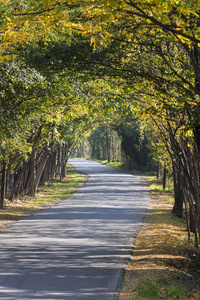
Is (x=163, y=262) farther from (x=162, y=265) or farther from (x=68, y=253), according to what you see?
(x=68, y=253)

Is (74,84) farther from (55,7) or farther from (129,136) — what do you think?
(129,136)

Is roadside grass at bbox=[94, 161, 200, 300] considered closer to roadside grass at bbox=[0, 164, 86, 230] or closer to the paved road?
the paved road

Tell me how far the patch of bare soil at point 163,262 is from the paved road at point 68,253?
11.2 inches

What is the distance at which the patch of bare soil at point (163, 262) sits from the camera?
24.2 feet

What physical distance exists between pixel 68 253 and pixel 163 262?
229cm

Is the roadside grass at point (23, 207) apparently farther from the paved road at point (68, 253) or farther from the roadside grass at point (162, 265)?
the roadside grass at point (162, 265)

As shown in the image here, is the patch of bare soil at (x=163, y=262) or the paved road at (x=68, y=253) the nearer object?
the paved road at (x=68, y=253)


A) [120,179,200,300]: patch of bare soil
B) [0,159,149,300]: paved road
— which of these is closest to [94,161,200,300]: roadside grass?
[120,179,200,300]: patch of bare soil

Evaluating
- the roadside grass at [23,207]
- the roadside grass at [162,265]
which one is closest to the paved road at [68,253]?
the roadside grass at [162,265]

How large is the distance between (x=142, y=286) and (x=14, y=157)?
1318 cm

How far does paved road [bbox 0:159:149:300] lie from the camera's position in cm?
714

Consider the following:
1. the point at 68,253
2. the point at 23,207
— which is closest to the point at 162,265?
the point at 68,253

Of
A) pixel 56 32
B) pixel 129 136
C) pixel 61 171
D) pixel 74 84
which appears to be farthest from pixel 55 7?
pixel 129 136

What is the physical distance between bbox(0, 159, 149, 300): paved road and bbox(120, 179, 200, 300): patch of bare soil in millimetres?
284
